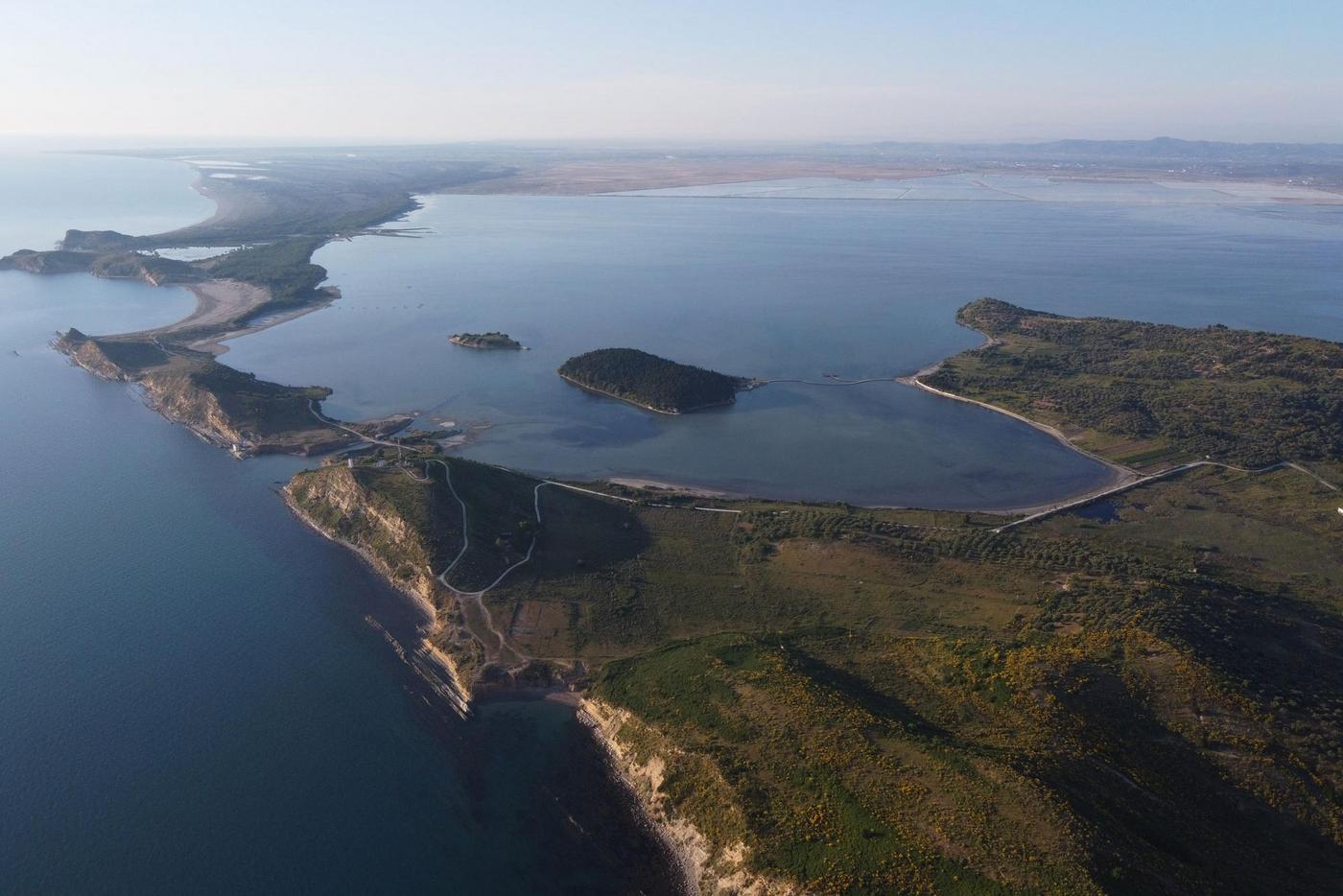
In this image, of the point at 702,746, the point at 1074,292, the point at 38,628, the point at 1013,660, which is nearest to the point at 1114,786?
the point at 1013,660

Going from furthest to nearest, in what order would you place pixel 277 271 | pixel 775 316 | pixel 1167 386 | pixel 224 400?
pixel 277 271 < pixel 775 316 < pixel 1167 386 < pixel 224 400

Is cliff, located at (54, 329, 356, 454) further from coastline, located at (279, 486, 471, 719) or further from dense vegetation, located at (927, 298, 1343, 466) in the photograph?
Answer: dense vegetation, located at (927, 298, 1343, 466)

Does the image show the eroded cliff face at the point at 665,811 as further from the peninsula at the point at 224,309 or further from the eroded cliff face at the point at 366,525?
the peninsula at the point at 224,309

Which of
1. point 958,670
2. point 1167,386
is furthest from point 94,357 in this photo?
point 1167,386

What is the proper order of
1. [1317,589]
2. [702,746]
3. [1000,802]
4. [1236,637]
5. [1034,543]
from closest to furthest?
[1000,802]
[702,746]
[1236,637]
[1317,589]
[1034,543]

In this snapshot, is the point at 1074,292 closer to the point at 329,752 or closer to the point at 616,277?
the point at 616,277

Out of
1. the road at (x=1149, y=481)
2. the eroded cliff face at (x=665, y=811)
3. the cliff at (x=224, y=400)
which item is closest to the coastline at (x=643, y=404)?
the cliff at (x=224, y=400)

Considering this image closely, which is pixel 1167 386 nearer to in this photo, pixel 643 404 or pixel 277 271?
pixel 643 404
